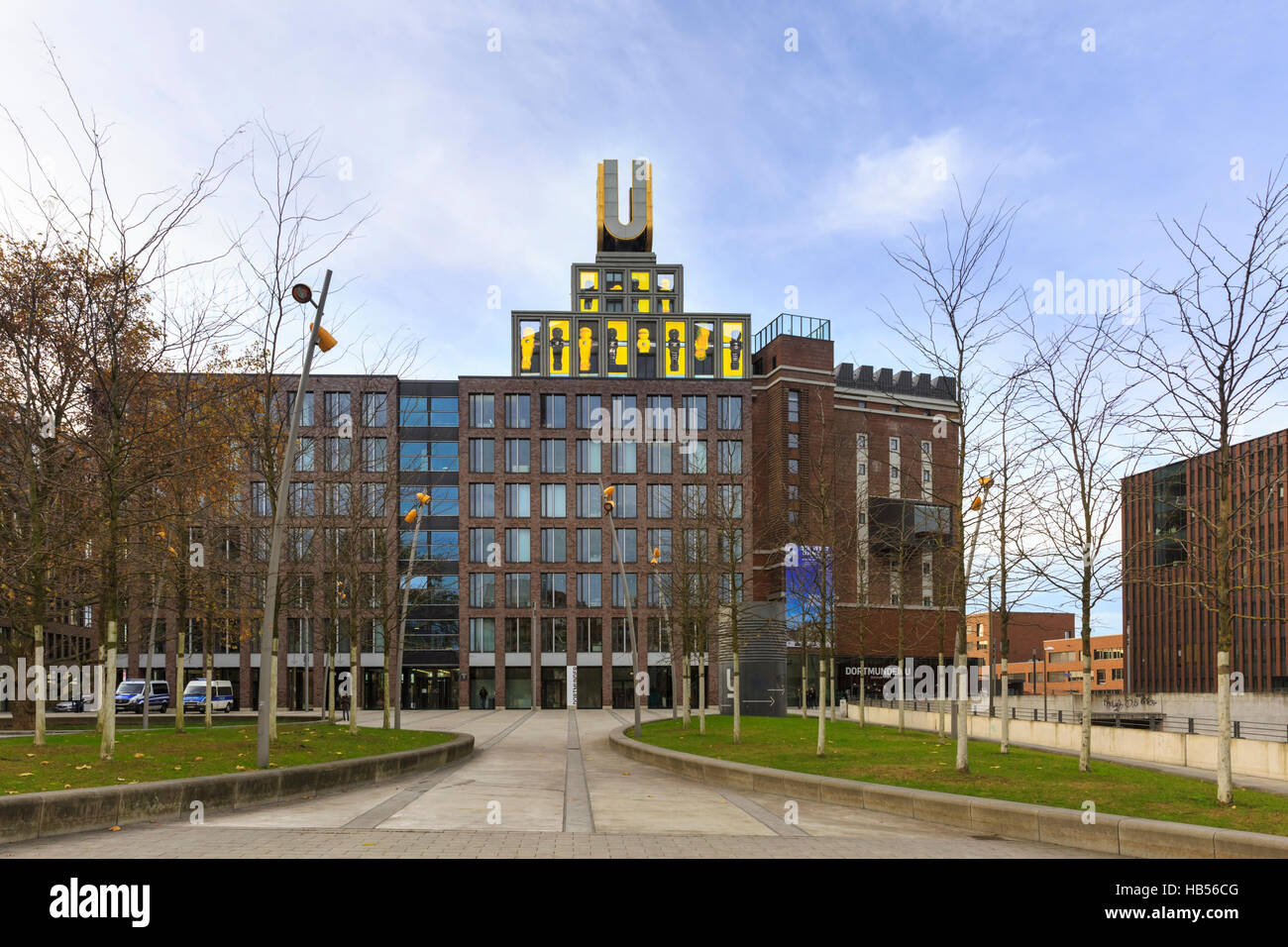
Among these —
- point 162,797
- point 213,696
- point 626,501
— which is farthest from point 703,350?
point 162,797

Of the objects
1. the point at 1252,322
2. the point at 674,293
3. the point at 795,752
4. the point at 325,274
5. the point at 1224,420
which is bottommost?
the point at 795,752

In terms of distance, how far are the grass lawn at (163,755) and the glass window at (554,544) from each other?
149ft

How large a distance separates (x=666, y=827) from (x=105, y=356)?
13599mm

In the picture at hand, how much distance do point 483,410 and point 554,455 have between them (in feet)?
19.5

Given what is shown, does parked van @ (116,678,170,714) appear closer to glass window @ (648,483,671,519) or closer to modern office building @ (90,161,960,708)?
modern office building @ (90,161,960,708)

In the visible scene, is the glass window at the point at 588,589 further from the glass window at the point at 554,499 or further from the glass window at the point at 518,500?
the glass window at the point at 518,500

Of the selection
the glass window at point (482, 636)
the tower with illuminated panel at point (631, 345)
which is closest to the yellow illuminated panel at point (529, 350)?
the tower with illuminated panel at point (631, 345)

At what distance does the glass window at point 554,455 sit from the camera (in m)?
72.6

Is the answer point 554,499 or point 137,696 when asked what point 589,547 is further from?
point 137,696

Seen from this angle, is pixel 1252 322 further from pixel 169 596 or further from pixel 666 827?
pixel 169 596

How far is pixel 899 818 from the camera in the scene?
46.4 ft

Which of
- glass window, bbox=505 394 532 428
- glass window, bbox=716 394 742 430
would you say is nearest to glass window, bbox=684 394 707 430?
glass window, bbox=716 394 742 430

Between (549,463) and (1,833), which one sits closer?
(1,833)

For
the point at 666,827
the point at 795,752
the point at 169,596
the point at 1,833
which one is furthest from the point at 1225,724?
the point at 169,596
